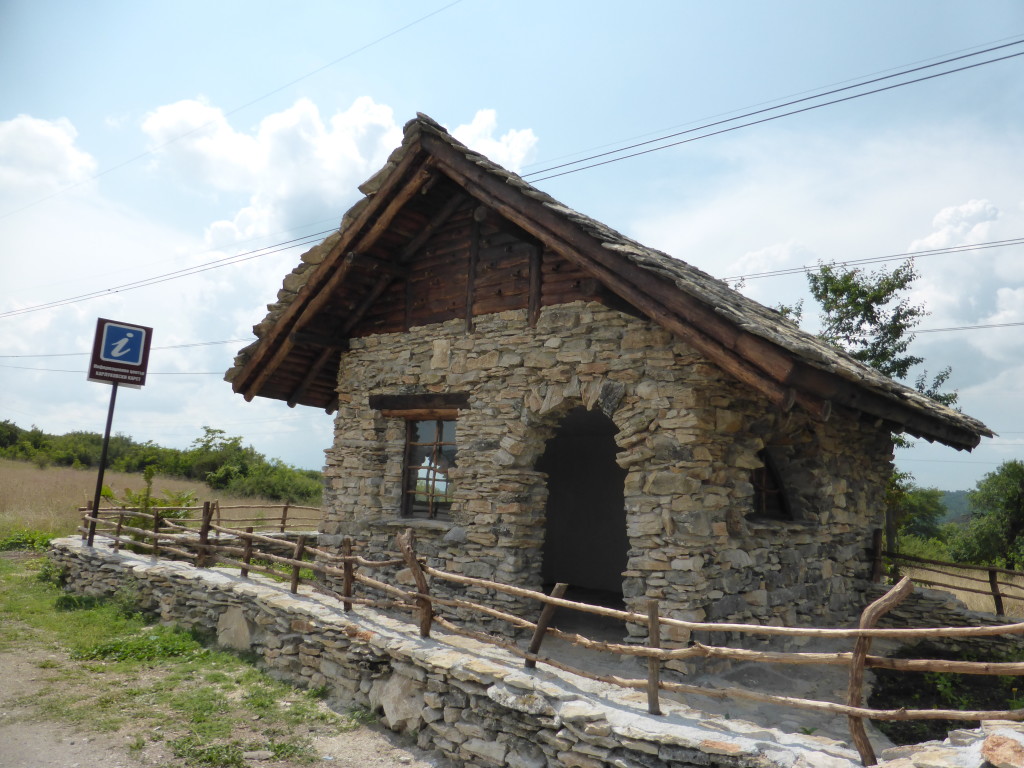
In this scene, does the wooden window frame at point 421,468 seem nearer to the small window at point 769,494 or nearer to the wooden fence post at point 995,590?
the small window at point 769,494

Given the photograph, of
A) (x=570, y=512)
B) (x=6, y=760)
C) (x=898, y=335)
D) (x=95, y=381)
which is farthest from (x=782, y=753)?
(x=898, y=335)

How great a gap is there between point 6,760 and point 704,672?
5511 mm

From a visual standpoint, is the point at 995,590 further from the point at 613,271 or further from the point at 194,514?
the point at 194,514

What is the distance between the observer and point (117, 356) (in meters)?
9.75


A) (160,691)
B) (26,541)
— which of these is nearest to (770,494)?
(160,691)

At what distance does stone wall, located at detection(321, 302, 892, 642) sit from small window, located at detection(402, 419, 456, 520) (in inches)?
7.6

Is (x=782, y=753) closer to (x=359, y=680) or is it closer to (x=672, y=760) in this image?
(x=672, y=760)

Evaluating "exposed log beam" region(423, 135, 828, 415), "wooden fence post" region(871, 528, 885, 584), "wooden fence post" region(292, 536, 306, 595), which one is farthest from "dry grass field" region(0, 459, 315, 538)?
"wooden fence post" region(871, 528, 885, 584)

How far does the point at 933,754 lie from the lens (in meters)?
3.11

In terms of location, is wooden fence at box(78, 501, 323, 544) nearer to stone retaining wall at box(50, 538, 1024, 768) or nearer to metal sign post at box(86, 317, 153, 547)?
metal sign post at box(86, 317, 153, 547)

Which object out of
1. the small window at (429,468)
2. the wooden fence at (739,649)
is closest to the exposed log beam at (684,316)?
the wooden fence at (739,649)

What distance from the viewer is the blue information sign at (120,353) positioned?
377 inches

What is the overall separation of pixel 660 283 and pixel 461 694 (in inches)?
151

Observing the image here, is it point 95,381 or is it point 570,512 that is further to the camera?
point 570,512
